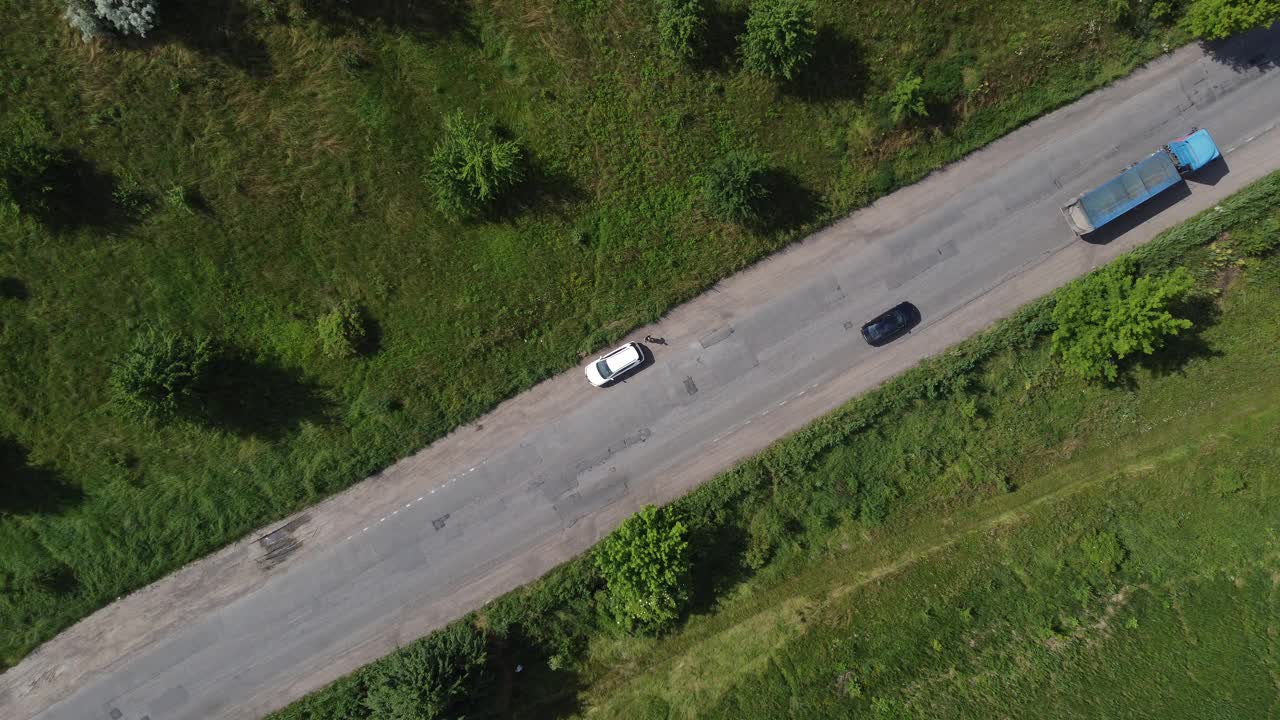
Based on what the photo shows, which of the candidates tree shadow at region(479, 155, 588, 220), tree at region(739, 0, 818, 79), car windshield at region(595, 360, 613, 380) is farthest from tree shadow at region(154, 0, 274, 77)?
tree at region(739, 0, 818, 79)

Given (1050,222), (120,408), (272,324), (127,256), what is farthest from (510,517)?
(1050,222)

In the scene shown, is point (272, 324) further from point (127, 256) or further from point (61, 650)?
point (61, 650)

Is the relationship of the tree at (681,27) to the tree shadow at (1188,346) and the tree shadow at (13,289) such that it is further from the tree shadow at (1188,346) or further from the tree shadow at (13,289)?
the tree shadow at (13,289)

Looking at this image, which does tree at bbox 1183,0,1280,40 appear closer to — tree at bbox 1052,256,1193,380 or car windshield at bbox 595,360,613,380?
tree at bbox 1052,256,1193,380

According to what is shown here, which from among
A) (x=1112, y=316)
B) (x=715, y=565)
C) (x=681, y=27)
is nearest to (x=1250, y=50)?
(x=1112, y=316)

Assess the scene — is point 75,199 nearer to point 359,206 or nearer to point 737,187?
point 359,206

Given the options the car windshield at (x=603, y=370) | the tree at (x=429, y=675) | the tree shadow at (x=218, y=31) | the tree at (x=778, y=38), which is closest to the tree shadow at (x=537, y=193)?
the car windshield at (x=603, y=370)
